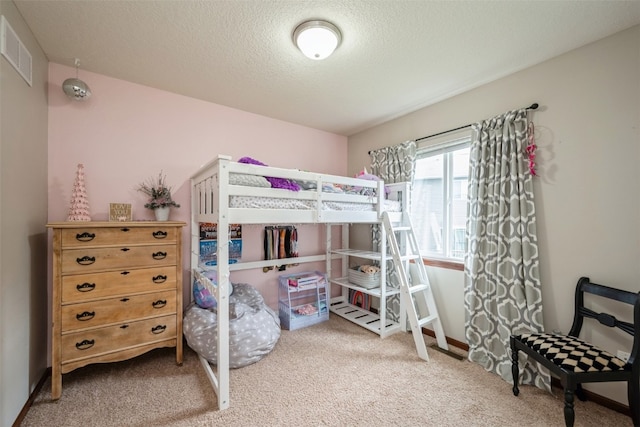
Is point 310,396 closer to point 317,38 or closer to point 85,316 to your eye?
point 85,316

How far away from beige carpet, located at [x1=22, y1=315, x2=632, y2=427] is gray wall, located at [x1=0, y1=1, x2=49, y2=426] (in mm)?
305

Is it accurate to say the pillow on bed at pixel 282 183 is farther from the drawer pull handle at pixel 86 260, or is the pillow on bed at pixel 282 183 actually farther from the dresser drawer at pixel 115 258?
the drawer pull handle at pixel 86 260

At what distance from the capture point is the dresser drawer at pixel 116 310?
1.74m

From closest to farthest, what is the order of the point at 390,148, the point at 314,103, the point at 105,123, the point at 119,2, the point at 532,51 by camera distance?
1. the point at 119,2
2. the point at 532,51
3. the point at 105,123
4. the point at 314,103
5. the point at 390,148

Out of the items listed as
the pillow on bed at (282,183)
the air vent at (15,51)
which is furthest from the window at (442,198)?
the air vent at (15,51)

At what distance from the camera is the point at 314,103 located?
2678mm

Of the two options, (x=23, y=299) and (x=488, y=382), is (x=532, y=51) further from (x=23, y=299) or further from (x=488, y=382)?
(x=23, y=299)

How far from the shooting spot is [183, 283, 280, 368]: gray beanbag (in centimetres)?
205

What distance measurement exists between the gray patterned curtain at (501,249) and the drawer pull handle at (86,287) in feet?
9.53

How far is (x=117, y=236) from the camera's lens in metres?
1.87

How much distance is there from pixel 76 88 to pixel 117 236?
45.5 inches

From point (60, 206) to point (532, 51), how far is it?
3.68 meters

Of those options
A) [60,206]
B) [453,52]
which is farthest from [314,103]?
[60,206]

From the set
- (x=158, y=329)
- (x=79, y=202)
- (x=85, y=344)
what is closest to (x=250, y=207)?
(x=158, y=329)
